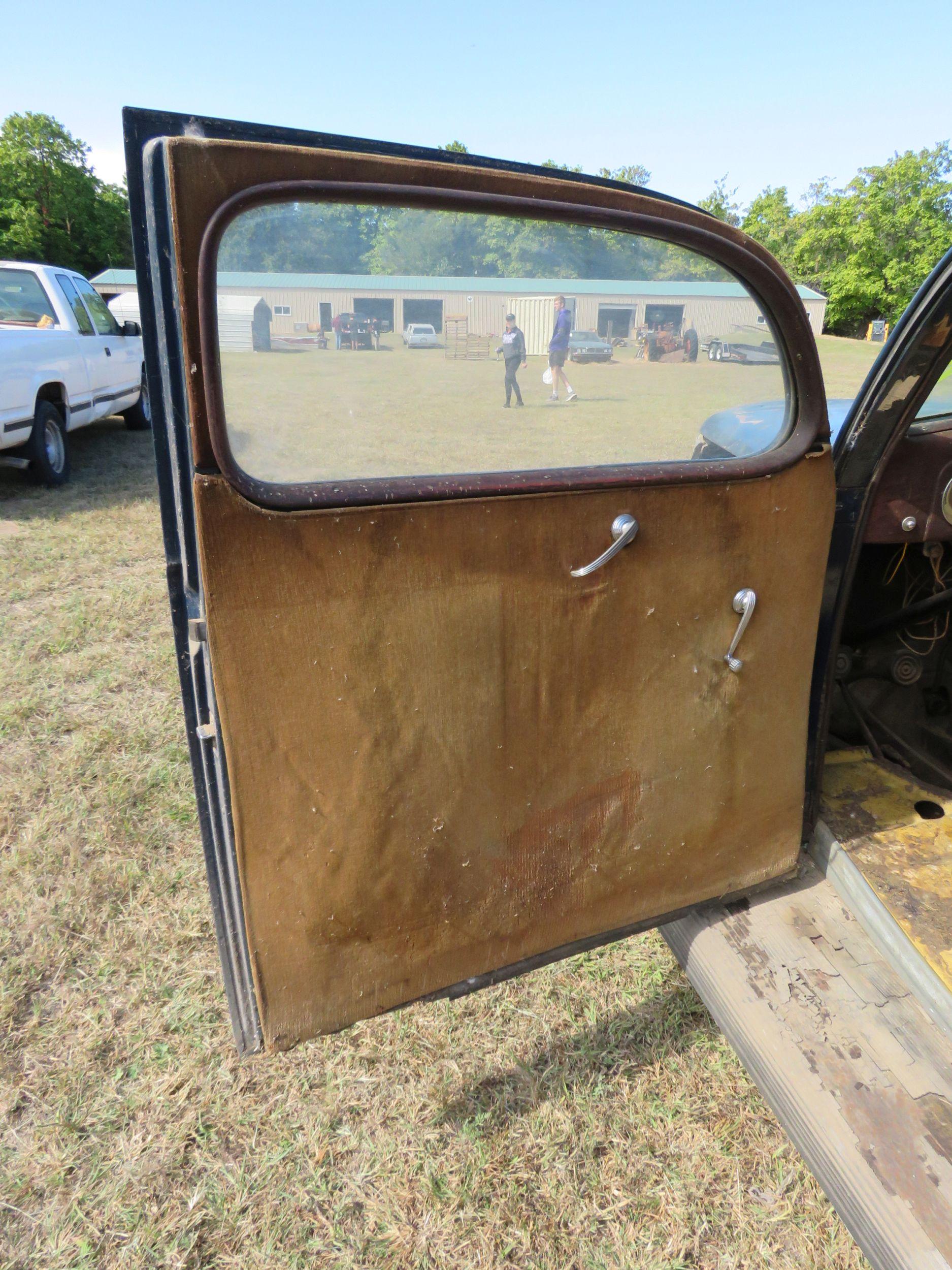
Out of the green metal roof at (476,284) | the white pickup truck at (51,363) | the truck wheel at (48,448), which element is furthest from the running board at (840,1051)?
the truck wheel at (48,448)

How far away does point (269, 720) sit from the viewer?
1.28 meters

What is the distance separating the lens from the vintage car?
1196mm

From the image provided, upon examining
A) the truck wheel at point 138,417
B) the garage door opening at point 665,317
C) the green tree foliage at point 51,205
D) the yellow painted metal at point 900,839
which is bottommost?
the yellow painted metal at point 900,839

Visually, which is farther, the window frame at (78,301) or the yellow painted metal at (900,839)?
the window frame at (78,301)

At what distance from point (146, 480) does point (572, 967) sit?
726 centimetres

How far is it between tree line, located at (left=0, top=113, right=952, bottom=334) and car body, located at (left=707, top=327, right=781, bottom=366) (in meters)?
0.12

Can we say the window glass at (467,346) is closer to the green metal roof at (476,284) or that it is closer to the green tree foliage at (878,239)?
the green metal roof at (476,284)

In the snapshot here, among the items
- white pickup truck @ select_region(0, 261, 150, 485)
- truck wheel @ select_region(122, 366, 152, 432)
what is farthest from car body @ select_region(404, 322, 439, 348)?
truck wheel @ select_region(122, 366, 152, 432)

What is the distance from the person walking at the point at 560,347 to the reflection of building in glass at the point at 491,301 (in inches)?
0.5

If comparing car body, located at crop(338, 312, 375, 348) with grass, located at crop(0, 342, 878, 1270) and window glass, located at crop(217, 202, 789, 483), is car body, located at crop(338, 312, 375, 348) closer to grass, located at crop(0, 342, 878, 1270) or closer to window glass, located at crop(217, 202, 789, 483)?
window glass, located at crop(217, 202, 789, 483)

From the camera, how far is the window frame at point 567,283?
112 cm

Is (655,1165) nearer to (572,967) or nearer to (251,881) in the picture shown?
(572,967)

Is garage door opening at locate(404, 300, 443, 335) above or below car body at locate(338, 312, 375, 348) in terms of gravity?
above

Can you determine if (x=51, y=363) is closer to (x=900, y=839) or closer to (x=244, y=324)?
(x=244, y=324)
